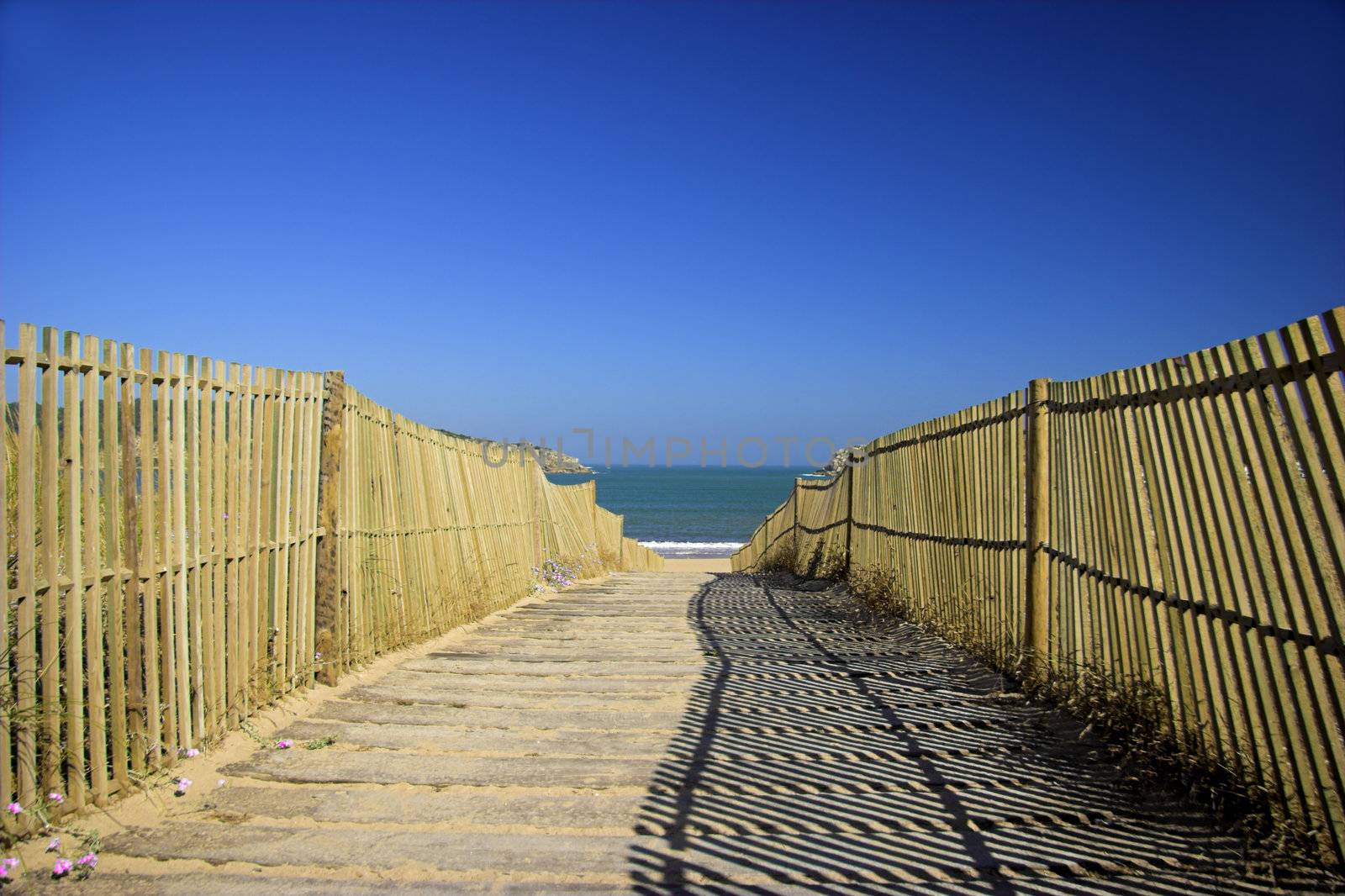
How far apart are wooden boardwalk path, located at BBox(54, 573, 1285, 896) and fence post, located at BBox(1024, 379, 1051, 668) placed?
43 centimetres

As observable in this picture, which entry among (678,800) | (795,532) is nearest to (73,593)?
(678,800)

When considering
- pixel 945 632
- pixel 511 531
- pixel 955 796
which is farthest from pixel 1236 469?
pixel 511 531

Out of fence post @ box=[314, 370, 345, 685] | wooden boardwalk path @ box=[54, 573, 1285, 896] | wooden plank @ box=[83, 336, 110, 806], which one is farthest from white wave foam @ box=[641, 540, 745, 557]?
wooden plank @ box=[83, 336, 110, 806]

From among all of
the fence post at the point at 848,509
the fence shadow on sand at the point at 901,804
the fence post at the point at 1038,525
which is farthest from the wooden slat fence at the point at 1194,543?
the fence post at the point at 848,509

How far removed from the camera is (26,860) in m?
3.14

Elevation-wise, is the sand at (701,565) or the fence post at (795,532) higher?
the fence post at (795,532)

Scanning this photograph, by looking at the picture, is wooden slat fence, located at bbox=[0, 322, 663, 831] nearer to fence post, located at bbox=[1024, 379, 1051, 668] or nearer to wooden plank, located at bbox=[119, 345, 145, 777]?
wooden plank, located at bbox=[119, 345, 145, 777]

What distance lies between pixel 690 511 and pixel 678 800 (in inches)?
3054

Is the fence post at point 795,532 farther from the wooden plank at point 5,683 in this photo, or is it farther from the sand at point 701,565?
the sand at point 701,565

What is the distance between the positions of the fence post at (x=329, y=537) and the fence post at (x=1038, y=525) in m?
4.33

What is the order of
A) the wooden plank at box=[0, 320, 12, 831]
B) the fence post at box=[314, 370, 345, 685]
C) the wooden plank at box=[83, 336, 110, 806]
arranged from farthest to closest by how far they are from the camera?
the fence post at box=[314, 370, 345, 685] → the wooden plank at box=[83, 336, 110, 806] → the wooden plank at box=[0, 320, 12, 831]

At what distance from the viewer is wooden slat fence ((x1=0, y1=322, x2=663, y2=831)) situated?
10.8 feet

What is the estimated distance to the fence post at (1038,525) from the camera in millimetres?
5715

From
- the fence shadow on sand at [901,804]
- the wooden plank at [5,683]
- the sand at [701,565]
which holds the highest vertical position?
the wooden plank at [5,683]
